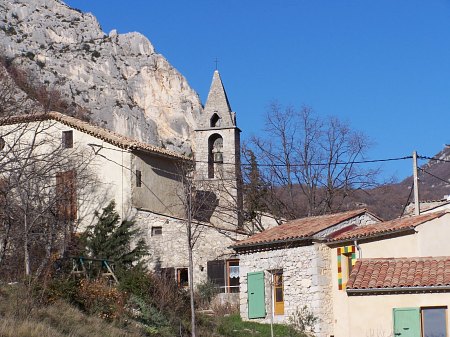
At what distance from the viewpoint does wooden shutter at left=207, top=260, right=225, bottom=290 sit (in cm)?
3005

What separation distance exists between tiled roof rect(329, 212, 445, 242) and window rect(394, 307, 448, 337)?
2344 millimetres

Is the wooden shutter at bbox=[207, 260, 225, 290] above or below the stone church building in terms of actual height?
below

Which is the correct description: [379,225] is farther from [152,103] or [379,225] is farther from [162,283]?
[152,103]

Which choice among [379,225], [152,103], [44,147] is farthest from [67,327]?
[152,103]

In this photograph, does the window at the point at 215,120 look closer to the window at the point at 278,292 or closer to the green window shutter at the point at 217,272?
the green window shutter at the point at 217,272

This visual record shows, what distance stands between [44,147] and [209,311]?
1179 centimetres

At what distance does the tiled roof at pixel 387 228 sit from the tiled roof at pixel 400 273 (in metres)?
0.74

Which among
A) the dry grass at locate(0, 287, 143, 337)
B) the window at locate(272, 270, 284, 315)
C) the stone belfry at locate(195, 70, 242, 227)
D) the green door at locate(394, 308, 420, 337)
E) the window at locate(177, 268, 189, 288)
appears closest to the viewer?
the dry grass at locate(0, 287, 143, 337)

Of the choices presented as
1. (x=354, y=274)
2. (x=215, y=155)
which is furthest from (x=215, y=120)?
(x=354, y=274)

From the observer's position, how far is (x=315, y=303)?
75.0 feet

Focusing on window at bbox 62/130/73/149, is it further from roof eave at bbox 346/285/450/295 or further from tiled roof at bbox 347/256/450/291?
roof eave at bbox 346/285/450/295

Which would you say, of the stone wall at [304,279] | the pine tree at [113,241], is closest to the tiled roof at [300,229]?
the stone wall at [304,279]

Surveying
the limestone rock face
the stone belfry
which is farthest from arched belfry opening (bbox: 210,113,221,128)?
the limestone rock face

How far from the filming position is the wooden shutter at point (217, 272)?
98.6ft
